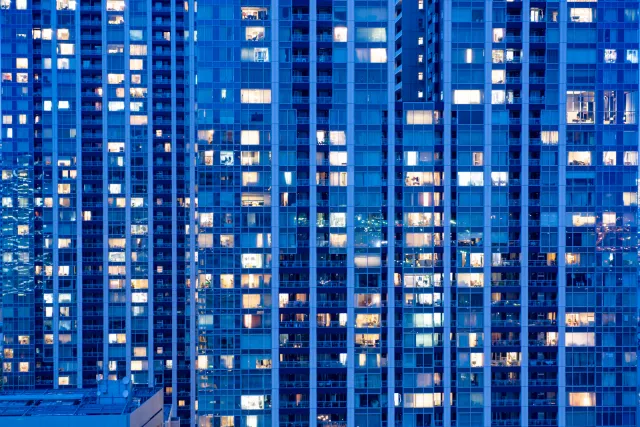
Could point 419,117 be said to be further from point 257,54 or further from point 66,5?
point 66,5

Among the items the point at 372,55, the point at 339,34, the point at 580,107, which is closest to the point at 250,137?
the point at 339,34

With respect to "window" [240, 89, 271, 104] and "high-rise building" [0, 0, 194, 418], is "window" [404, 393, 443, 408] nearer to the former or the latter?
"window" [240, 89, 271, 104]

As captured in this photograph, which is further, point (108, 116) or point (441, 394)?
point (108, 116)

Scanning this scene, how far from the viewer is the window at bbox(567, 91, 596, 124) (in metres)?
104

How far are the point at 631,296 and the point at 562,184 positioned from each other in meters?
19.0

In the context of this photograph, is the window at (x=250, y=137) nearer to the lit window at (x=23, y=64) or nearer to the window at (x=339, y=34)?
the window at (x=339, y=34)

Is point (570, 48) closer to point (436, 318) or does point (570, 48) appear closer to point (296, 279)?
point (436, 318)

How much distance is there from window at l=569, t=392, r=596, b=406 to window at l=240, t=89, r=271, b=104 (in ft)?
197

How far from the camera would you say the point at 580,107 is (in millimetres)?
104250

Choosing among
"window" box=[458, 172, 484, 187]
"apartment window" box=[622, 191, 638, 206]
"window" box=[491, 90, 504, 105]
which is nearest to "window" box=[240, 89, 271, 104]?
"window" box=[458, 172, 484, 187]

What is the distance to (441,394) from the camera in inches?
4067

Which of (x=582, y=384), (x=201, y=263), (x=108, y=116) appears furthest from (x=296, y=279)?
(x=108, y=116)

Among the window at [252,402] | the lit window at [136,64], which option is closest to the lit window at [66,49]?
the lit window at [136,64]

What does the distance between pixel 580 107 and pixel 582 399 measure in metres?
41.7
